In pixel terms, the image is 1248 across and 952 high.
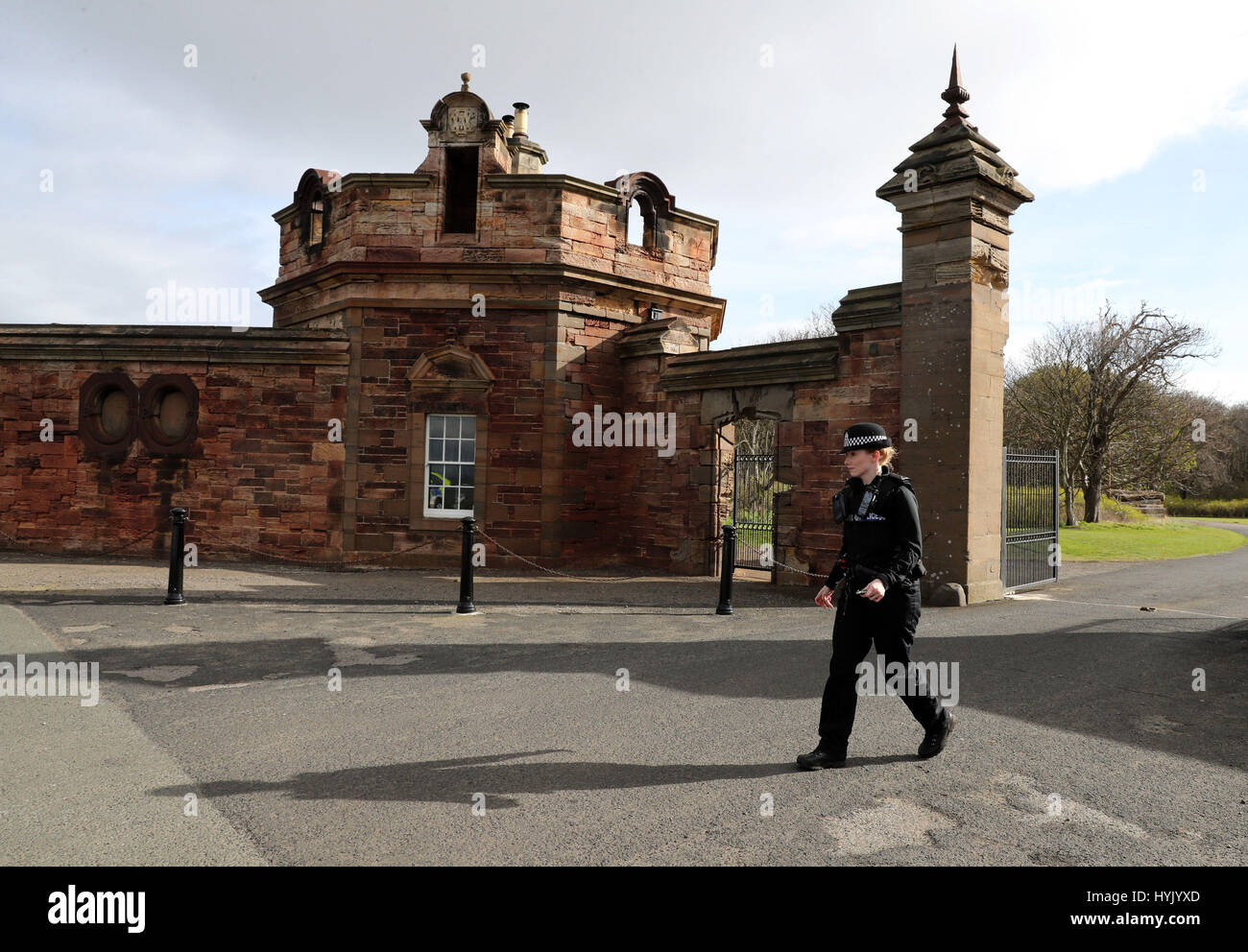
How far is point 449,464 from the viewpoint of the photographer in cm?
1391

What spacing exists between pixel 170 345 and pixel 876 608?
1418cm

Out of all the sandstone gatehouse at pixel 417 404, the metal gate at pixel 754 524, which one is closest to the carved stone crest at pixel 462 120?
the sandstone gatehouse at pixel 417 404

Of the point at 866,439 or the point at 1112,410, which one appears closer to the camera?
the point at 866,439

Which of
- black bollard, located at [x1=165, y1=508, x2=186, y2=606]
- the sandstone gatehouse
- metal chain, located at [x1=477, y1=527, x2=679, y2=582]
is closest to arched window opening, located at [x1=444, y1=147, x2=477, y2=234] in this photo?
the sandstone gatehouse

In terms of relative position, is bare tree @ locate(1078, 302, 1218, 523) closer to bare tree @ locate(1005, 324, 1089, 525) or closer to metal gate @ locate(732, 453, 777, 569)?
bare tree @ locate(1005, 324, 1089, 525)

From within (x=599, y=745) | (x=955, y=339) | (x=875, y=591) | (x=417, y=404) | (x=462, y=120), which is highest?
(x=462, y=120)

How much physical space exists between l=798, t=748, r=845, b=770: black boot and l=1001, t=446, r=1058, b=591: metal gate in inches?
283

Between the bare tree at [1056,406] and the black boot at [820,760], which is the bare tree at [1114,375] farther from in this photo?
the black boot at [820,760]

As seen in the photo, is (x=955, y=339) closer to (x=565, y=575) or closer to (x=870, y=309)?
(x=870, y=309)

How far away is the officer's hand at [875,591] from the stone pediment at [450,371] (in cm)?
1063

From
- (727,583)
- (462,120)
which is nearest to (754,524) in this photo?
(727,583)

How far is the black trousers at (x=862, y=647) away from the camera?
419 cm

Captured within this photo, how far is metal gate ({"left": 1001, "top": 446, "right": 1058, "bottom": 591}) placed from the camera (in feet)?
34.6
